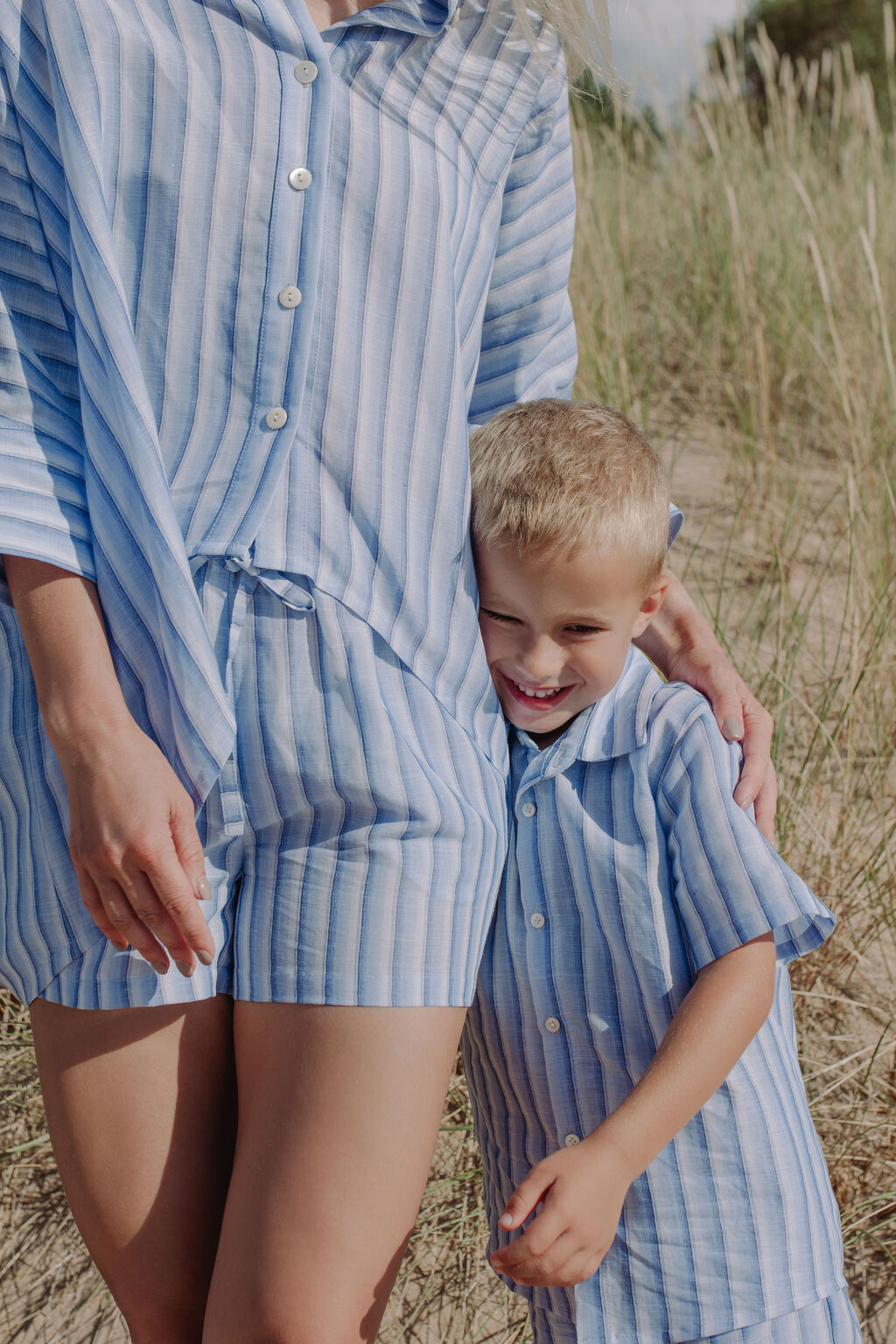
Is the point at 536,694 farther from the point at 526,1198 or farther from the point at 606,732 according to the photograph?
the point at 526,1198

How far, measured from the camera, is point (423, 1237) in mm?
1794

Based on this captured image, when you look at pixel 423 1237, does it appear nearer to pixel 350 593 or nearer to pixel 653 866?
pixel 653 866

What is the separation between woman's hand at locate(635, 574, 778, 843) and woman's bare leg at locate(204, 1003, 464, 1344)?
0.42m

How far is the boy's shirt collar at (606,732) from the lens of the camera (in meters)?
1.15

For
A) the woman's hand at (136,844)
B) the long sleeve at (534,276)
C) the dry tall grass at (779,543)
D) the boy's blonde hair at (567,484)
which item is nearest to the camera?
the woman's hand at (136,844)

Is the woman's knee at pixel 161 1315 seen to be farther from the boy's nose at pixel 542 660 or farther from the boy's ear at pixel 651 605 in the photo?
the boy's ear at pixel 651 605

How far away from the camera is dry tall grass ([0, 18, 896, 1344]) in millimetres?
1788

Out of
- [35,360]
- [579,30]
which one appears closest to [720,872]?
[35,360]

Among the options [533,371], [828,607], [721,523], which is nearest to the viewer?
[533,371]

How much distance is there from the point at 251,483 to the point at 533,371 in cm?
53

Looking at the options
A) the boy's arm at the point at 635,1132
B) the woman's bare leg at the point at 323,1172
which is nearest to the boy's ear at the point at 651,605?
the boy's arm at the point at 635,1132

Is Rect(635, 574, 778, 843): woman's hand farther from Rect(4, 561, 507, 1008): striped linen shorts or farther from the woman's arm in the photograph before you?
the woman's arm

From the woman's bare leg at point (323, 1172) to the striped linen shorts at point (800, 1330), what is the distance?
0.79 feet

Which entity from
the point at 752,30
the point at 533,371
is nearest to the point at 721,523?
the point at 533,371
